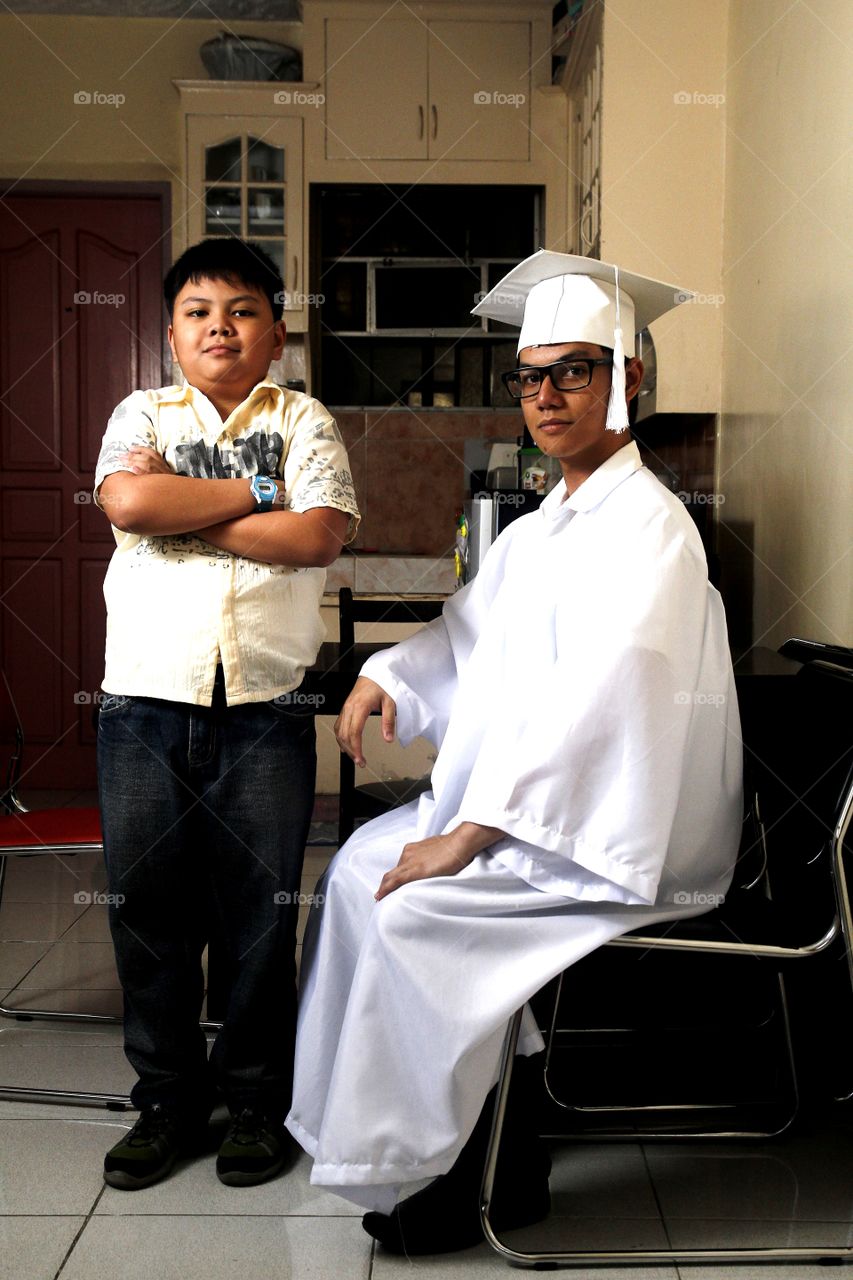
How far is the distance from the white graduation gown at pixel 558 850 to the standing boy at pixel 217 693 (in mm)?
278

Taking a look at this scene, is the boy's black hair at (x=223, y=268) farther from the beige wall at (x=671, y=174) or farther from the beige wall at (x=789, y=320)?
the beige wall at (x=671, y=174)

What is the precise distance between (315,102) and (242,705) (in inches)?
137

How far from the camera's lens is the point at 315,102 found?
459 centimetres

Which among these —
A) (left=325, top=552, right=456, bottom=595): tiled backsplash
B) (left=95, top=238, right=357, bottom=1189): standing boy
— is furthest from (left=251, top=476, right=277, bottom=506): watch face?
(left=325, top=552, right=456, bottom=595): tiled backsplash

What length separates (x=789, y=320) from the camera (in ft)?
8.71

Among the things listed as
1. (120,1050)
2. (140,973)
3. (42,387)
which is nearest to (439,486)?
(42,387)

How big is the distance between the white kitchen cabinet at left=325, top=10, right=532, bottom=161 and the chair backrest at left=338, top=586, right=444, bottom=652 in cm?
175

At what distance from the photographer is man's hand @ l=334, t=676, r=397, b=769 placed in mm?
1943

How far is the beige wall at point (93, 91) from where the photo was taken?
4879mm
